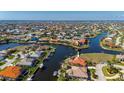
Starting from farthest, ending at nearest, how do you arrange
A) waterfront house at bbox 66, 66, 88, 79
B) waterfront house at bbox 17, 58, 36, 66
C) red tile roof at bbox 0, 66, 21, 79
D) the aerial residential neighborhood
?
waterfront house at bbox 17, 58, 36, 66 < the aerial residential neighborhood < waterfront house at bbox 66, 66, 88, 79 < red tile roof at bbox 0, 66, 21, 79

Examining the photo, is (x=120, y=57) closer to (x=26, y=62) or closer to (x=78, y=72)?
(x=78, y=72)

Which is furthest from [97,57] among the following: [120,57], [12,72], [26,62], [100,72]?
[12,72]

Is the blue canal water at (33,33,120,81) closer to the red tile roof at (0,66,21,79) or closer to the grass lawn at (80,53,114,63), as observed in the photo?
the grass lawn at (80,53,114,63)

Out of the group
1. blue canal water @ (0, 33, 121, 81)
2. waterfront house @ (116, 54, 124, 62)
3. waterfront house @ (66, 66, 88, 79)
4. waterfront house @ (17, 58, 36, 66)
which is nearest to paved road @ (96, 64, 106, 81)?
waterfront house @ (66, 66, 88, 79)

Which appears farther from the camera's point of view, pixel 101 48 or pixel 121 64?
pixel 101 48

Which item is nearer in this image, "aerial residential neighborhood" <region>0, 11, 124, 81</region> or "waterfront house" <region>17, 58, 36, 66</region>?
"aerial residential neighborhood" <region>0, 11, 124, 81</region>

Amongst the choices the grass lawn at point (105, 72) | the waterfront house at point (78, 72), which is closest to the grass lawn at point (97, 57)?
the grass lawn at point (105, 72)

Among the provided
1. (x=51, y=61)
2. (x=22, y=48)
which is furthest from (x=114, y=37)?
(x=22, y=48)
